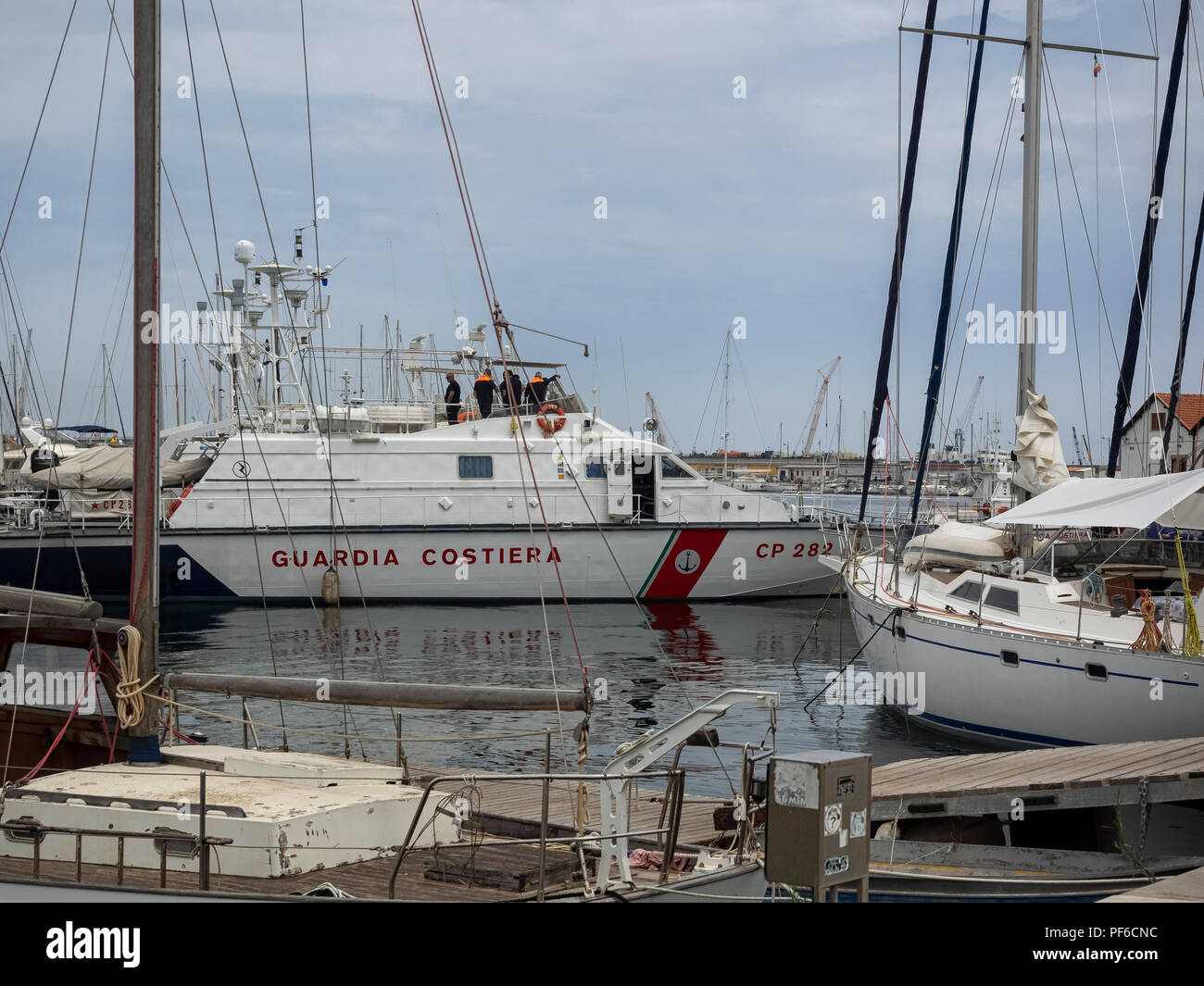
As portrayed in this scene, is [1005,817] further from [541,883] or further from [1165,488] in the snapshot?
[1165,488]

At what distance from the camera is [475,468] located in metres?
27.2

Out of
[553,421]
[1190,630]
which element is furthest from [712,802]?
[553,421]

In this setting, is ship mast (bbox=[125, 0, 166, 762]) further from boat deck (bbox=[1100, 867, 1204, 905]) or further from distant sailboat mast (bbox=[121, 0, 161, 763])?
boat deck (bbox=[1100, 867, 1204, 905])

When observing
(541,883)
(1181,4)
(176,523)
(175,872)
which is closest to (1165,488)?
(541,883)

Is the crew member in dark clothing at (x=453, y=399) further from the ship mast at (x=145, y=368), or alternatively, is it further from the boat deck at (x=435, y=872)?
the boat deck at (x=435, y=872)

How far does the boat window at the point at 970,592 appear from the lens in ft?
48.3

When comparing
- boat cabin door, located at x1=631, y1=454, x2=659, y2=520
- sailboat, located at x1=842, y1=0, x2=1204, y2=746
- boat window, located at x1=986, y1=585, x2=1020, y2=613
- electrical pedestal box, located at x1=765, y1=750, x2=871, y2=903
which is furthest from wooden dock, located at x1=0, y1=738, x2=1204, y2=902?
boat cabin door, located at x1=631, y1=454, x2=659, y2=520

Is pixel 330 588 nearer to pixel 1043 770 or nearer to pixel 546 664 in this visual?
pixel 546 664

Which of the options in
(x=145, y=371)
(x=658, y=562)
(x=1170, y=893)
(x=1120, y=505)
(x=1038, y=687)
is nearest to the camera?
(x=1170, y=893)

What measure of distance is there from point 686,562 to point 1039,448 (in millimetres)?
12574

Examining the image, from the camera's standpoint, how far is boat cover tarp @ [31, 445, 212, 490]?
1059 inches
